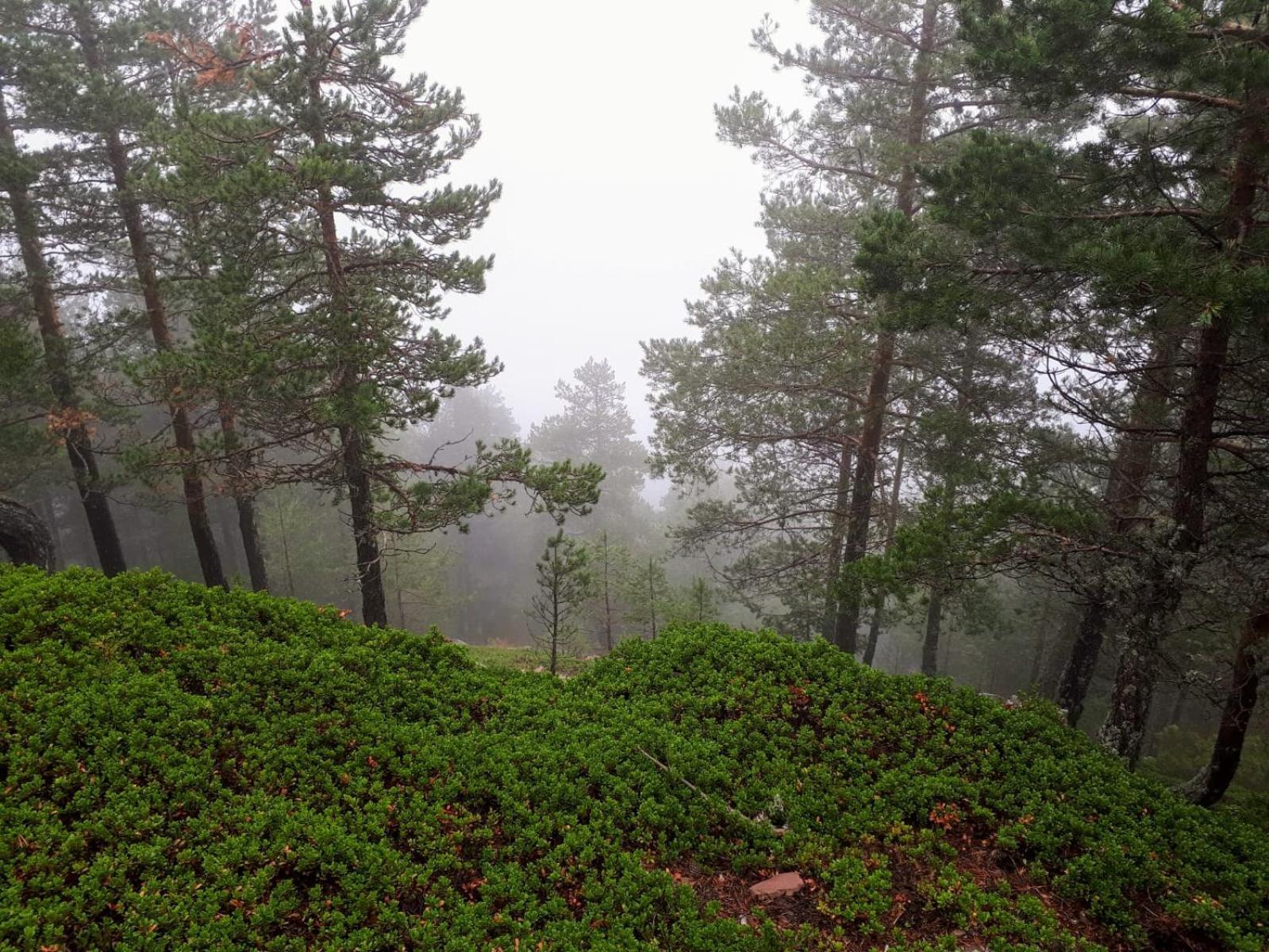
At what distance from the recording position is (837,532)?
1213 cm

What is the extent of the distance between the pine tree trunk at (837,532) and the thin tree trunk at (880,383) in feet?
0.97

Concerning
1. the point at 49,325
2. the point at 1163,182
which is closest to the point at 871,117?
the point at 1163,182

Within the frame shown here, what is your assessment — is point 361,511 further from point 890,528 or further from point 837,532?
point 890,528

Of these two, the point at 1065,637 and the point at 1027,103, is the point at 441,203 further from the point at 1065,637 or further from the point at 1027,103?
the point at 1065,637

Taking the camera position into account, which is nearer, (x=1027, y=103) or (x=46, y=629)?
(x=46, y=629)

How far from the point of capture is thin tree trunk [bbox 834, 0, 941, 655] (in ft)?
31.5

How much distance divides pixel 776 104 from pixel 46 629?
12.9m

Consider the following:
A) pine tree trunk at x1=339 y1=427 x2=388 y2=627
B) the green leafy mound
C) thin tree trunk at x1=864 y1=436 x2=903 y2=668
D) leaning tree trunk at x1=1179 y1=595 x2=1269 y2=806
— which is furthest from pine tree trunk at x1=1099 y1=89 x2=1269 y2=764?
pine tree trunk at x1=339 y1=427 x2=388 y2=627

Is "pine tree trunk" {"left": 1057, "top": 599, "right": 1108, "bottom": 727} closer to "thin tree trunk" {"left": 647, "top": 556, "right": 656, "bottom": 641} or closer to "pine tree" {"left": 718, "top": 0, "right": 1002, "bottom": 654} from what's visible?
"pine tree" {"left": 718, "top": 0, "right": 1002, "bottom": 654}

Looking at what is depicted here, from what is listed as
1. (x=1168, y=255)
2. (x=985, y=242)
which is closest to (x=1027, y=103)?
(x=985, y=242)

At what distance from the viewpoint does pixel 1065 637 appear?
17.5 meters

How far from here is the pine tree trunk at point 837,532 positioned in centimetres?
1180

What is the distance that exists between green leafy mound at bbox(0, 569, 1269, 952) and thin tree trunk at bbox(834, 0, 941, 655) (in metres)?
4.61

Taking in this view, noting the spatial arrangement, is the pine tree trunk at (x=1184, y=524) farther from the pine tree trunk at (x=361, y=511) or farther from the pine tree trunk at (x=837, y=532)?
the pine tree trunk at (x=361, y=511)
